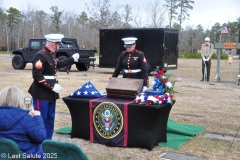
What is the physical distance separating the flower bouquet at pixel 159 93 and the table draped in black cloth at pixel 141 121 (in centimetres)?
8

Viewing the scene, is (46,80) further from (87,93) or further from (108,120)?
(108,120)

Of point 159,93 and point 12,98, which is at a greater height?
point 12,98

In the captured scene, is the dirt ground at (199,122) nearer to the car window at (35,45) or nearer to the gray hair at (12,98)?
the gray hair at (12,98)

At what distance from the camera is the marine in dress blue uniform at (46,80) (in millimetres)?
4859

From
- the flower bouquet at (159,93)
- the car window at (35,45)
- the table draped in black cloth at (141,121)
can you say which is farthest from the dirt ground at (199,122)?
the car window at (35,45)

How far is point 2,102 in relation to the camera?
3.15 meters

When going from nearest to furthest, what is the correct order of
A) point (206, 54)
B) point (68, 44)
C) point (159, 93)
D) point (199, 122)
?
point (159, 93) < point (199, 122) < point (206, 54) < point (68, 44)

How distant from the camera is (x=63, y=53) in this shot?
17.7 metres

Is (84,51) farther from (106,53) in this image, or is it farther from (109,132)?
(109,132)

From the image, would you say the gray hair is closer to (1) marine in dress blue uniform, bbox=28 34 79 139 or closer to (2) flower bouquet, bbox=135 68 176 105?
(1) marine in dress blue uniform, bbox=28 34 79 139

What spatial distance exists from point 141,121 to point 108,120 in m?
0.46

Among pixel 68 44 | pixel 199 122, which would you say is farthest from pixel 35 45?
pixel 199 122

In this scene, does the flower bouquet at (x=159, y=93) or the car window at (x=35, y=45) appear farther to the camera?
the car window at (x=35, y=45)

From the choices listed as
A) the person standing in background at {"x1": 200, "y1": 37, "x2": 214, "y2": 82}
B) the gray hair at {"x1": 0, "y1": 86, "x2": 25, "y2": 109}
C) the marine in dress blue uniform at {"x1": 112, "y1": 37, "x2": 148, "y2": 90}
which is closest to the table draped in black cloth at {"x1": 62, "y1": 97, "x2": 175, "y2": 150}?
the marine in dress blue uniform at {"x1": 112, "y1": 37, "x2": 148, "y2": 90}
